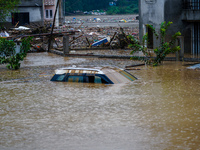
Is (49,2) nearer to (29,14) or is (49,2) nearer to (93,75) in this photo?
(29,14)

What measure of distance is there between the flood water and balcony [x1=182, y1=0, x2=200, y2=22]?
907cm

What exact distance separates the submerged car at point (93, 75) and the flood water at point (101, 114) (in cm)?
26

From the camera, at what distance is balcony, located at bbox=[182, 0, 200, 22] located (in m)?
28.3

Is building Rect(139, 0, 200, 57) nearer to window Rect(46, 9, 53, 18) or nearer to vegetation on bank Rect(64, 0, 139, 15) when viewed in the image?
window Rect(46, 9, 53, 18)

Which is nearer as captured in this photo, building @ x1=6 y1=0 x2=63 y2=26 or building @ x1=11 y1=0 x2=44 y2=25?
building @ x1=6 y1=0 x2=63 y2=26

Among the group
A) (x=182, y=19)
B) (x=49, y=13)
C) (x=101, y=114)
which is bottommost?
(x=101, y=114)

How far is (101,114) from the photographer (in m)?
12.7

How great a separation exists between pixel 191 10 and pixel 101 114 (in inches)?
720

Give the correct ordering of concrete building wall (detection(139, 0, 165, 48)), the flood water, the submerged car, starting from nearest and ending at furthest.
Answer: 1. the flood water
2. the submerged car
3. concrete building wall (detection(139, 0, 165, 48))

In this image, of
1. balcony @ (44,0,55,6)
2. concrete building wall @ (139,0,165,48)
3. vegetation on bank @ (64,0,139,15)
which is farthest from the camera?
vegetation on bank @ (64,0,139,15)

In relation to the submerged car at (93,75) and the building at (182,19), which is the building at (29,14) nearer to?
the building at (182,19)

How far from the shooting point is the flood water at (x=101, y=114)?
989cm

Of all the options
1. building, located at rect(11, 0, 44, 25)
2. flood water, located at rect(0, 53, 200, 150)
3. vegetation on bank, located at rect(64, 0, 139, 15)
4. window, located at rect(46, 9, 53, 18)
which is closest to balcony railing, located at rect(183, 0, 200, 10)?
flood water, located at rect(0, 53, 200, 150)

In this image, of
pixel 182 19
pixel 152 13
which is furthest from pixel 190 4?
pixel 152 13
